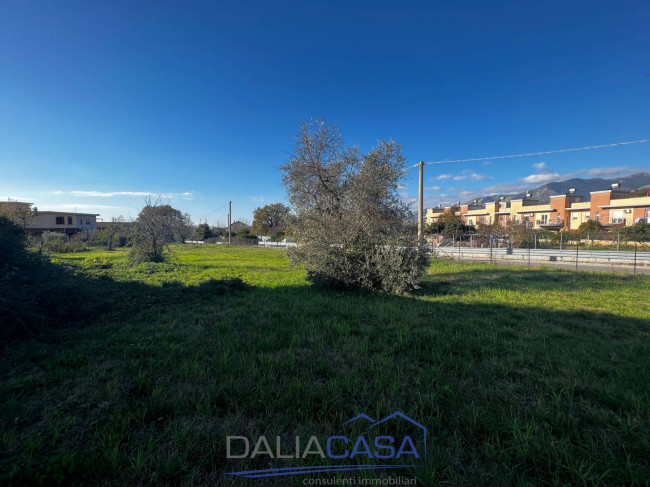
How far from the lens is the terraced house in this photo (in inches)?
1480

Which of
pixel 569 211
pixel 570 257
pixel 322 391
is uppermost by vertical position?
pixel 569 211

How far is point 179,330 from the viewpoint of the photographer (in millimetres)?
4387

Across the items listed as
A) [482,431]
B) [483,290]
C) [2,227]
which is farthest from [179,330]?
[483,290]

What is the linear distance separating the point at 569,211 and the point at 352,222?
55.2 metres

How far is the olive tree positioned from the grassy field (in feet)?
7.66

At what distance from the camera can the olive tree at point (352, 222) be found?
746cm

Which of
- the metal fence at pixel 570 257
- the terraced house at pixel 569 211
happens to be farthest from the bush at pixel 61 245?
the terraced house at pixel 569 211

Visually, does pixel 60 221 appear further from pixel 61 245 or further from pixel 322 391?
pixel 322 391

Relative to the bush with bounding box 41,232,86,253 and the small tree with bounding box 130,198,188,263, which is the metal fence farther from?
the bush with bounding box 41,232,86,253

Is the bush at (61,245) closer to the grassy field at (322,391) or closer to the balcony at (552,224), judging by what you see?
the grassy field at (322,391)

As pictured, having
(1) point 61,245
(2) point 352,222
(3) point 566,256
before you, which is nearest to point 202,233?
(1) point 61,245

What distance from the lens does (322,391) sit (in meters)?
2.55

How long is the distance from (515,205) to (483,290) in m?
58.2

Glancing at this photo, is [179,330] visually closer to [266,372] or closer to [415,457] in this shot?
[266,372]
